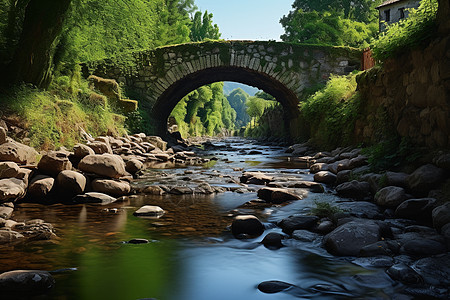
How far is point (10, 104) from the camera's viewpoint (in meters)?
6.64

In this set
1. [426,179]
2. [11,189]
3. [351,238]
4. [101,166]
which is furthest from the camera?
[101,166]

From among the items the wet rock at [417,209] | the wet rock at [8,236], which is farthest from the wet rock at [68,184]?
the wet rock at [417,209]

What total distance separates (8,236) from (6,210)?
1.01 meters

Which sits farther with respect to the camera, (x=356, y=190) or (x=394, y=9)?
(x=394, y=9)

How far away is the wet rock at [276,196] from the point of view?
4980 mm

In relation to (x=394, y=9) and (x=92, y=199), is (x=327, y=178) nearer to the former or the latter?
(x=92, y=199)

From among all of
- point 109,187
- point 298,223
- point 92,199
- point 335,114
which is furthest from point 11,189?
point 335,114

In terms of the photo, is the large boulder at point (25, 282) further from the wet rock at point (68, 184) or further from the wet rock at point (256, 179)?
the wet rock at point (256, 179)

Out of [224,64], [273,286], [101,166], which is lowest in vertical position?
[273,286]

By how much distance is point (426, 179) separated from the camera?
13.5ft

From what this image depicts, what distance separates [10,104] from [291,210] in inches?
201

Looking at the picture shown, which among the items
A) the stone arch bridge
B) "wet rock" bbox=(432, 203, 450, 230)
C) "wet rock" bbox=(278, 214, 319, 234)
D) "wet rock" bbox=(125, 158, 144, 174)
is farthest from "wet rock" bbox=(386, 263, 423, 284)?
the stone arch bridge

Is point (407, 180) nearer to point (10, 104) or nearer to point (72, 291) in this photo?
point (72, 291)

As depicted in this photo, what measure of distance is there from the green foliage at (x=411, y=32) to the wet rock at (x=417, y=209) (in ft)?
7.94
